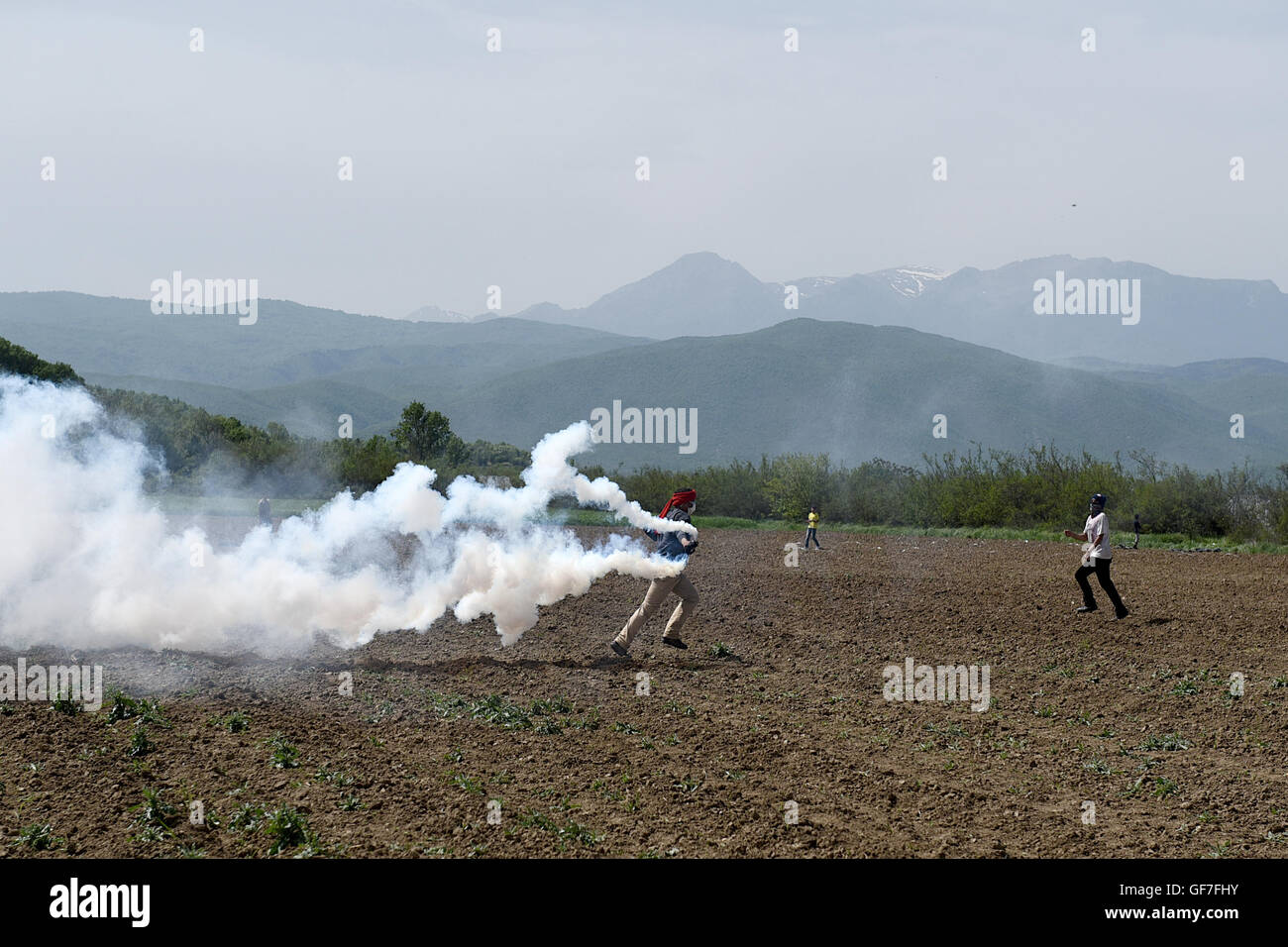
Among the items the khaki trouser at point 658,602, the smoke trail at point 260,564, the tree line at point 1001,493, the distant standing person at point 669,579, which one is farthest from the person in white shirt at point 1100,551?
the tree line at point 1001,493

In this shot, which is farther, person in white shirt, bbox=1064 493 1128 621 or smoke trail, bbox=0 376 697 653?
person in white shirt, bbox=1064 493 1128 621

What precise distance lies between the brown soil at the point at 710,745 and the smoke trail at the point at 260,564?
88 cm

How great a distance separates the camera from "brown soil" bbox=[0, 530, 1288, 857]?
8.79 meters

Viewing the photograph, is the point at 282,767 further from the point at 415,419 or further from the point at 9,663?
the point at 415,419

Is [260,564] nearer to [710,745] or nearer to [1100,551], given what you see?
[710,745]

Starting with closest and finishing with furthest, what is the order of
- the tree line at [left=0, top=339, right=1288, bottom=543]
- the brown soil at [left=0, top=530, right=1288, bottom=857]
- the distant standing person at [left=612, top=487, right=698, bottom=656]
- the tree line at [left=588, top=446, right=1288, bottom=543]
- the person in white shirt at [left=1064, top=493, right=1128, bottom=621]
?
the brown soil at [left=0, top=530, right=1288, bottom=857] → the distant standing person at [left=612, top=487, right=698, bottom=656] → the person in white shirt at [left=1064, top=493, right=1128, bottom=621] → the tree line at [left=588, top=446, right=1288, bottom=543] → the tree line at [left=0, top=339, right=1288, bottom=543]

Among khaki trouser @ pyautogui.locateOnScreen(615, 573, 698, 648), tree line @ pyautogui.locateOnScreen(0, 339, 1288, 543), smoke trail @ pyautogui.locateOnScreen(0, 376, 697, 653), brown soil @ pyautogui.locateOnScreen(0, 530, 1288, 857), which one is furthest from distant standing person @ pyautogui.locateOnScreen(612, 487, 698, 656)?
tree line @ pyautogui.locateOnScreen(0, 339, 1288, 543)

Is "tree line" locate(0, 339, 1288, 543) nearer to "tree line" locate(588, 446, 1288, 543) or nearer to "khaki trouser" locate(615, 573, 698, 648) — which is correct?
"tree line" locate(588, 446, 1288, 543)

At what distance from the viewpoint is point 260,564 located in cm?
1750

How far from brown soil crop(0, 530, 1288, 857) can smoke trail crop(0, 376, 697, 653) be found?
884 mm

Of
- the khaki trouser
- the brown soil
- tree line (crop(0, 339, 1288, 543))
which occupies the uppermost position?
tree line (crop(0, 339, 1288, 543))

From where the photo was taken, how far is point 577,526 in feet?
158

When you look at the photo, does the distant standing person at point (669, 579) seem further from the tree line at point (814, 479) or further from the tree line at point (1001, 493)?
the tree line at point (1001, 493)
